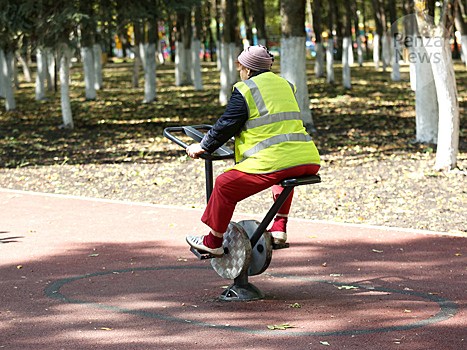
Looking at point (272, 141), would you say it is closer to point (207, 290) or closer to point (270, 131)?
point (270, 131)

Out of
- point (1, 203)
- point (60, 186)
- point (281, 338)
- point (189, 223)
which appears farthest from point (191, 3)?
point (281, 338)

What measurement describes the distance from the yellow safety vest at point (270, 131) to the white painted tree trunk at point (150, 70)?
19.1 metres

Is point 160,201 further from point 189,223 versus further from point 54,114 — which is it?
point 54,114

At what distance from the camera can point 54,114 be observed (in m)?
22.2

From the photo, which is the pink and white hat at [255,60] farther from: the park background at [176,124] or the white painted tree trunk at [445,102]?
the white painted tree trunk at [445,102]

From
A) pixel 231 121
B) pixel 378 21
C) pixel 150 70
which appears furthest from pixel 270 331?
pixel 378 21

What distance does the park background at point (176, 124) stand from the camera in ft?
32.3

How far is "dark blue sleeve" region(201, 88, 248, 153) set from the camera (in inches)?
177

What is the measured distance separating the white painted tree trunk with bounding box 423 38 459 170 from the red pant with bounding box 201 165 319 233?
750 centimetres

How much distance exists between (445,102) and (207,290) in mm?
7491

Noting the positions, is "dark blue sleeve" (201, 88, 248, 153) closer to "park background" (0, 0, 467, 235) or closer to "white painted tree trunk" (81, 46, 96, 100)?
"park background" (0, 0, 467, 235)

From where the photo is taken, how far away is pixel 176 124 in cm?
1911

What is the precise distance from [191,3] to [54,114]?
683 cm

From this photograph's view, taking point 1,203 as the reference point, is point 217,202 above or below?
above
